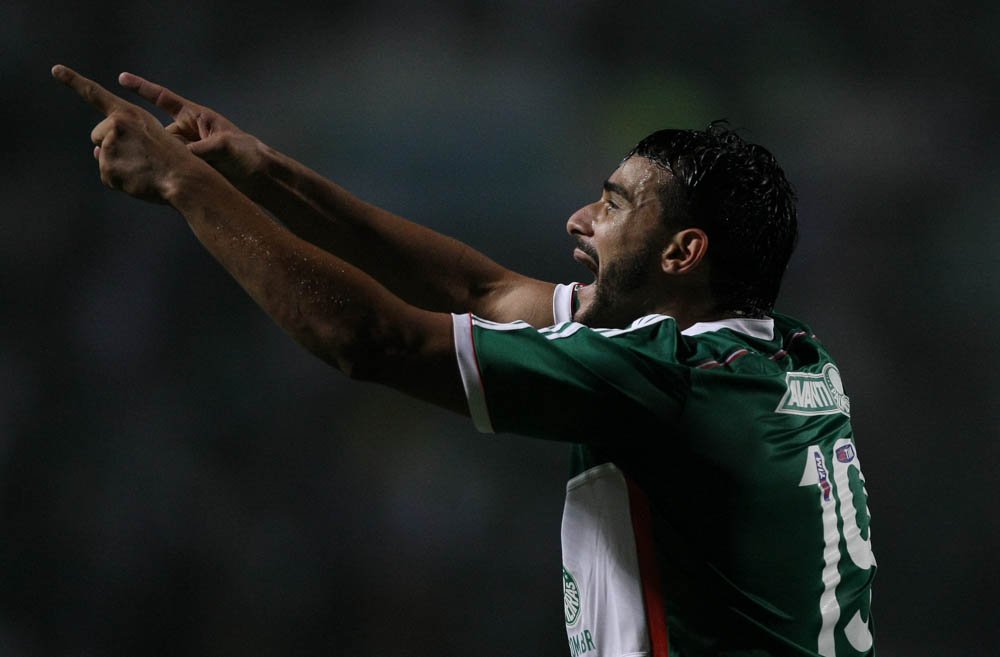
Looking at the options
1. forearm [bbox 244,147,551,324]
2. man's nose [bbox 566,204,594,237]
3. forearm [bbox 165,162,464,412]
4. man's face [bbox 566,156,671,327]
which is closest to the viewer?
forearm [bbox 165,162,464,412]

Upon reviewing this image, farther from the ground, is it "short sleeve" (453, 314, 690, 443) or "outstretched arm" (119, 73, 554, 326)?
Answer: "outstretched arm" (119, 73, 554, 326)

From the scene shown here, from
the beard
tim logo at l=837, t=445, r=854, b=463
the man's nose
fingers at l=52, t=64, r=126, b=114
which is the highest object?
fingers at l=52, t=64, r=126, b=114

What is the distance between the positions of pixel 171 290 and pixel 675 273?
242 cm

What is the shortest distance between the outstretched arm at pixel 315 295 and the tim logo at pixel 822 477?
2.22 feet

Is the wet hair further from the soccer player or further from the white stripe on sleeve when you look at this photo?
the white stripe on sleeve

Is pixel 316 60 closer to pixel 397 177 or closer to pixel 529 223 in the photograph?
pixel 397 177

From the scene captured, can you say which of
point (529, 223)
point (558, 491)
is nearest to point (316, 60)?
point (529, 223)

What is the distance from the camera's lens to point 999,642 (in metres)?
3.70

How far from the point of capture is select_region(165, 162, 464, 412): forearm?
1379 mm

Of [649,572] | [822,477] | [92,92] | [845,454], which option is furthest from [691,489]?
[92,92]

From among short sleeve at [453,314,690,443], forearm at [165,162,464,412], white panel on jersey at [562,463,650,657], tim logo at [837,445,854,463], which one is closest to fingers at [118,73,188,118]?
forearm at [165,162,464,412]

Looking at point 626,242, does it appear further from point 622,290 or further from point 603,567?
point 603,567

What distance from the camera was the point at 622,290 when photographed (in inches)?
76.8

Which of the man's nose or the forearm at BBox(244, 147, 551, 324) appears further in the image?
the forearm at BBox(244, 147, 551, 324)
